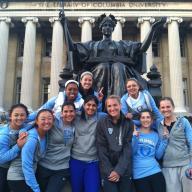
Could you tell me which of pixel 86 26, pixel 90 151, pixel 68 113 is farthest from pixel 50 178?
pixel 86 26

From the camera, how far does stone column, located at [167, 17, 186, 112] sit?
33.2 metres

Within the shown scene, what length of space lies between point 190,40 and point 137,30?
6.11m

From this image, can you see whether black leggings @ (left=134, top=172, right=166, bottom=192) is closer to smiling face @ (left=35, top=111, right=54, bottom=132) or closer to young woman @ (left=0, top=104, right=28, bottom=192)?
smiling face @ (left=35, top=111, right=54, bottom=132)

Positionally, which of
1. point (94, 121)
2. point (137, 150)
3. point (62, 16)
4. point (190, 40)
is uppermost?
point (190, 40)

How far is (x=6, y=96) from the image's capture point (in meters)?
37.3

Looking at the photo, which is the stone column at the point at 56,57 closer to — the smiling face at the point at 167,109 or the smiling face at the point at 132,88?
the smiling face at the point at 132,88

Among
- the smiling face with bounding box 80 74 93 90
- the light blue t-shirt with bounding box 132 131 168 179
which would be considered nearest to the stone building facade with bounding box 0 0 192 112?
the smiling face with bounding box 80 74 93 90

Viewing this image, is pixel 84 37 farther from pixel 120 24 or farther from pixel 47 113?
pixel 47 113

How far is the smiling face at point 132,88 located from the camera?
543 cm

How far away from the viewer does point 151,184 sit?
4.52 meters

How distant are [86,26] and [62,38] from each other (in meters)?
2.74

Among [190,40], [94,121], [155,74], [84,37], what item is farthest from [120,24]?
[94,121]

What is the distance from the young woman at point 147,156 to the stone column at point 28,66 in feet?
96.7

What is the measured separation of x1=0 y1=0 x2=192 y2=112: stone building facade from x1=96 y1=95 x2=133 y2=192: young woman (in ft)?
92.5
